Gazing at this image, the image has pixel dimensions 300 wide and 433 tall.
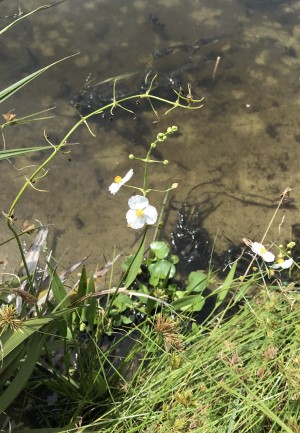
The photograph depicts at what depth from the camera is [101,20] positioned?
3459mm

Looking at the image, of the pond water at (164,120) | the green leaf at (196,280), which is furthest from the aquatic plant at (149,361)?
the pond water at (164,120)

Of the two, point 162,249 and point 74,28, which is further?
point 74,28

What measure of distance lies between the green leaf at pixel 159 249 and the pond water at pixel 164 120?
18cm

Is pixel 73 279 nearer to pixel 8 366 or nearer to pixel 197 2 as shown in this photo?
pixel 8 366

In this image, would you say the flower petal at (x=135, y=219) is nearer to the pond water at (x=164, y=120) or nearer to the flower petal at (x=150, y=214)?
the flower petal at (x=150, y=214)

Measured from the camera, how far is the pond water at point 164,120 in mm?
2750

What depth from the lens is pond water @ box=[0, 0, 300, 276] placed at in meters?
2.75

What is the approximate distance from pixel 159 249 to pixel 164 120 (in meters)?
0.83

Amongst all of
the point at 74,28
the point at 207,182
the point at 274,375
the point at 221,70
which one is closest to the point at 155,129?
the point at 207,182

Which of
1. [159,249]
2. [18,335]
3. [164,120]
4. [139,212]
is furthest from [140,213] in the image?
[164,120]

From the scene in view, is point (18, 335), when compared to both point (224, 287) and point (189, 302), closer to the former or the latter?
point (189, 302)

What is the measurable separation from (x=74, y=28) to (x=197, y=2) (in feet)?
2.44

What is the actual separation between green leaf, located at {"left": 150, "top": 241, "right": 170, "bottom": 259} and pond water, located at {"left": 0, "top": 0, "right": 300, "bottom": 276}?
18 centimetres

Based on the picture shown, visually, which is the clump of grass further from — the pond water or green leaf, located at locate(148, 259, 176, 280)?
the pond water
